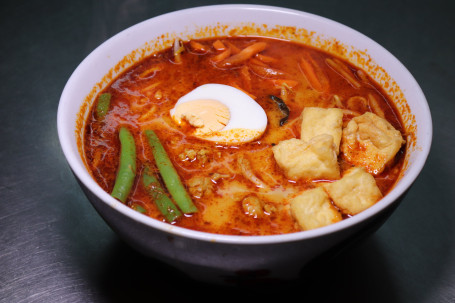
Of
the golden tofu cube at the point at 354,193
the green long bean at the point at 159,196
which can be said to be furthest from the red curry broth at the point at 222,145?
the golden tofu cube at the point at 354,193

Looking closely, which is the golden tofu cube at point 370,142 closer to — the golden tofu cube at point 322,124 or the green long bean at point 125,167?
the golden tofu cube at point 322,124

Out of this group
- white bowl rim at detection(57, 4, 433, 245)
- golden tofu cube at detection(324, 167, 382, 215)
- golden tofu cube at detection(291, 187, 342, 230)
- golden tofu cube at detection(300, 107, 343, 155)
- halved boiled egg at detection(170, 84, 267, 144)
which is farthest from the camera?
halved boiled egg at detection(170, 84, 267, 144)

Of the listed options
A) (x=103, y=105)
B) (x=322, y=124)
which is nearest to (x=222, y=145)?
(x=322, y=124)

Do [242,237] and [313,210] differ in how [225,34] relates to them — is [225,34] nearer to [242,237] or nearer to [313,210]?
[313,210]

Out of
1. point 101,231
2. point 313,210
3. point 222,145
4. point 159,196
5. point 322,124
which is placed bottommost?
point 101,231

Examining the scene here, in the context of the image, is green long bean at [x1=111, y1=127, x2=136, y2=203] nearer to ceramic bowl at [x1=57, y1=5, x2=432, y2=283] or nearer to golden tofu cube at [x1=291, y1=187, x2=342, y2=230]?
ceramic bowl at [x1=57, y1=5, x2=432, y2=283]

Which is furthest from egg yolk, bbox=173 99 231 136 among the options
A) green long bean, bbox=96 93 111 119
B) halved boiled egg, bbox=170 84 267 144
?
green long bean, bbox=96 93 111 119

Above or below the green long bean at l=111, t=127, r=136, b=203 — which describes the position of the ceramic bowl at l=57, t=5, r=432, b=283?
above
